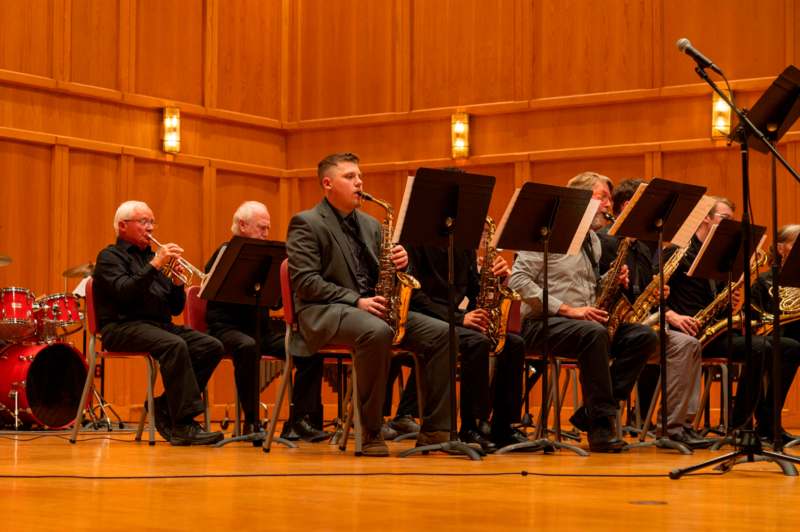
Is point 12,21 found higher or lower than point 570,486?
higher

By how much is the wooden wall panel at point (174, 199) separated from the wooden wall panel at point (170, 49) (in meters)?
0.61

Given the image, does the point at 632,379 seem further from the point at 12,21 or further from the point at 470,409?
the point at 12,21

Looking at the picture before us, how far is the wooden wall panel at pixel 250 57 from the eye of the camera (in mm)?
10969

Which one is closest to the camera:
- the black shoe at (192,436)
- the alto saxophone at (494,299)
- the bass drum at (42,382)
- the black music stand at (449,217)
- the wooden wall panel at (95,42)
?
the black music stand at (449,217)

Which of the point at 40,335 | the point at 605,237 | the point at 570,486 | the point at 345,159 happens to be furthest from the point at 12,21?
the point at 570,486

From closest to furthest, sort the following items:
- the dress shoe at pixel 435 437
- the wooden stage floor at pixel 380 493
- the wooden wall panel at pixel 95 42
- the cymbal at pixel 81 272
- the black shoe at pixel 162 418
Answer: the wooden stage floor at pixel 380 493, the dress shoe at pixel 435 437, the black shoe at pixel 162 418, the cymbal at pixel 81 272, the wooden wall panel at pixel 95 42

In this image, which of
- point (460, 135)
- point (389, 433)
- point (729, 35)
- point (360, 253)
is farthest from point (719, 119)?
point (360, 253)

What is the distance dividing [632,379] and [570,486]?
2.41 m

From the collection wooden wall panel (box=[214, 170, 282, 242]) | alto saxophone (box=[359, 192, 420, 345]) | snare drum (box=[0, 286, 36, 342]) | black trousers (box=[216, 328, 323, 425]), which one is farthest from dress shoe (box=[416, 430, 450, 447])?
wooden wall panel (box=[214, 170, 282, 242])

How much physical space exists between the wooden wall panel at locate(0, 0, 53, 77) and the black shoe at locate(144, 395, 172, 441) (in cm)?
356

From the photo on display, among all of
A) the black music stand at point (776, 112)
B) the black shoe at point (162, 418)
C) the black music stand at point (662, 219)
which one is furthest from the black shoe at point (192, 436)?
the black music stand at point (776, 112)

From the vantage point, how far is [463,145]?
10.4m

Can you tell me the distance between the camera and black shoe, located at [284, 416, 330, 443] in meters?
7.26

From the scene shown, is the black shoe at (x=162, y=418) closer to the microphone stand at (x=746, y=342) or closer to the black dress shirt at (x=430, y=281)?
the black dress shirt at (x=430, y=281)
